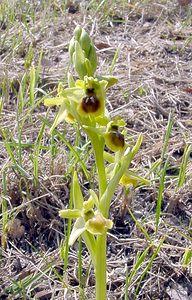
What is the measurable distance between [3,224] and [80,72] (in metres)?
0.61

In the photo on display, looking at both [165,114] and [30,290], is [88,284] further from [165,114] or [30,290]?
[165,114]

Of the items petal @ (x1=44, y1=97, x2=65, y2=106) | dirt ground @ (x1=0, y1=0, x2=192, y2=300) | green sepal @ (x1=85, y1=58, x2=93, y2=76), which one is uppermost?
green sepal @ (x1=85, y1=58, x2=93, y2=76)

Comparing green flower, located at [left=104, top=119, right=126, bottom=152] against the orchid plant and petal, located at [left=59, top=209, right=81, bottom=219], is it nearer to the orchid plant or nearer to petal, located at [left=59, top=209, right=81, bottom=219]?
the orchid plant

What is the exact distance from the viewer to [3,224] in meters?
1.73

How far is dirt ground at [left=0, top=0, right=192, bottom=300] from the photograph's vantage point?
171 centimetres

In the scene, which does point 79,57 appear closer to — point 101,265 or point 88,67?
point 88,67

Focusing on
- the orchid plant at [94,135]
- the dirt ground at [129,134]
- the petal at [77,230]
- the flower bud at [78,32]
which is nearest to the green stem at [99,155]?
the orchid plant at [94,135]

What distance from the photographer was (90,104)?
1262 mm

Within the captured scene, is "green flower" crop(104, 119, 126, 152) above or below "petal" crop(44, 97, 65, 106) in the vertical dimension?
below

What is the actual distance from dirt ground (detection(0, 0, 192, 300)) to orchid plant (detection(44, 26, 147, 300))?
26cm

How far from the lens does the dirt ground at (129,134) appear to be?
5.61 feet

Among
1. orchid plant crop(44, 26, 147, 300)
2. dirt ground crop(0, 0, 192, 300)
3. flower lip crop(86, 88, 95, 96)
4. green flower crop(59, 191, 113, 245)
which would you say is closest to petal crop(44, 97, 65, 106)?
orchid plant crop(44, 26, 147, 300)

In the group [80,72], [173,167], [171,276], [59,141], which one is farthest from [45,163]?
[80,72]

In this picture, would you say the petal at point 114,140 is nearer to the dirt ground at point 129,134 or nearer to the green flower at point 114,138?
the green flower at point 114,138
